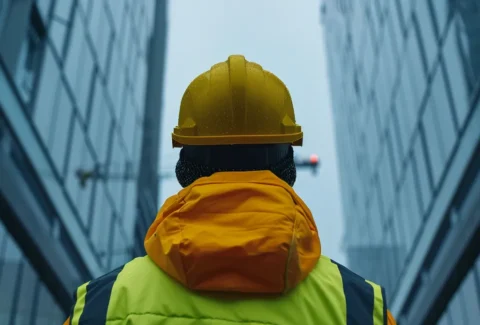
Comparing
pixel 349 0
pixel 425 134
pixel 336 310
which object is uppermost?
pixel 349 0

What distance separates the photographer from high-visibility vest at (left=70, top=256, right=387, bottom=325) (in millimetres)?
1817

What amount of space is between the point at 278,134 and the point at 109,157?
1620 centimetres

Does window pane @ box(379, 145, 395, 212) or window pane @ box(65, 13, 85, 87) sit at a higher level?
window pane @ box(65, 13, 85, 87)

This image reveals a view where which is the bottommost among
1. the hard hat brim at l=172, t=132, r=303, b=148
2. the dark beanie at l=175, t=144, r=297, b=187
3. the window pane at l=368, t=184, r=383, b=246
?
the window pane at l=368, t=184, r=383, b=246

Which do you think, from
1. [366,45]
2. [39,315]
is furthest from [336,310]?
[366,45]

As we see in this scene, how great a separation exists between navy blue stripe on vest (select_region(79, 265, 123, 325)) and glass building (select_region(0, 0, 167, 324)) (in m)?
7.88

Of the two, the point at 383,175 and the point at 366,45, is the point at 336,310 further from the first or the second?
the point at 366,45

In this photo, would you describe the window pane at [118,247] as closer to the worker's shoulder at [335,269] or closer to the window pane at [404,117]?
the window pane at [404,117]

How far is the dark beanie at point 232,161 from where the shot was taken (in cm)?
219

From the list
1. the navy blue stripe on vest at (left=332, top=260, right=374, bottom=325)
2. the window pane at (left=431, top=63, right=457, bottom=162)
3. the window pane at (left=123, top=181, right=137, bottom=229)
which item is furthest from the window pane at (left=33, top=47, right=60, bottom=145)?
the navy blue stripe on vest at (left=332, top=260, right=374, bottom=325)

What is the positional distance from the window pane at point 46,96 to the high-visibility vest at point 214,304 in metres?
9.97

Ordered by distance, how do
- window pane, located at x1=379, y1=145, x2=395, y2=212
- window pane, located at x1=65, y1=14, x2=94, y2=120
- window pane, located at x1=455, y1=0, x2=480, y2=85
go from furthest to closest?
1. window pane, located at x1=379, y1=145, x2=395, y2=212
2. window pane, located at x1=65, y1=14, x2=94, y2=120
3. window pane, located at x1=455, y1=0, x2=480, y2=85

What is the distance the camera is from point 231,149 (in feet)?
7.22

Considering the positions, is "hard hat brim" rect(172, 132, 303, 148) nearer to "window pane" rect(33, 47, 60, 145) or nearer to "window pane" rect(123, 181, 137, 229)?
"window pane" rect(33, 47, 60, 145)
